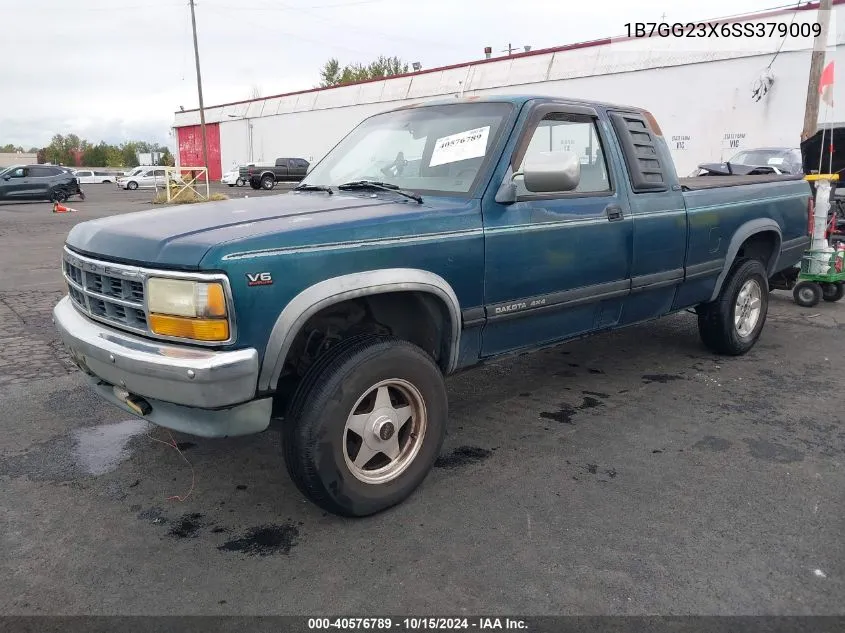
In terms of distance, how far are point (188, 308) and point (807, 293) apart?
23.3 feet

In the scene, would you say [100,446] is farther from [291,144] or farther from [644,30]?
[291,144]

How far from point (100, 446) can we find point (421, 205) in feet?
7.34

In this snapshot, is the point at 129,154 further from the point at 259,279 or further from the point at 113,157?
the point at 259,279

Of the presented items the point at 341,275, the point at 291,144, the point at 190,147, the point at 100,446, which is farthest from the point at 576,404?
the point at 190,147

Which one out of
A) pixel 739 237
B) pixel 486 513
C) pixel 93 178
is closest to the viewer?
pixel 486 513

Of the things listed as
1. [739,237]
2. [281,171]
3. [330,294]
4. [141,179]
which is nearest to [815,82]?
[739,237]

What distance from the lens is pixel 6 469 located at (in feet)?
11.3

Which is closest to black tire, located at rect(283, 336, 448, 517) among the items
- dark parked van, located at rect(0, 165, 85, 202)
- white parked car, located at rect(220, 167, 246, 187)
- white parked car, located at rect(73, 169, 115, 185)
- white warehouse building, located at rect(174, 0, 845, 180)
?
white warehouse building, located at rect(174, 0, 845, 180)

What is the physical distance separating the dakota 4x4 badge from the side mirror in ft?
4.67

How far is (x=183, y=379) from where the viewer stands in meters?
2.49

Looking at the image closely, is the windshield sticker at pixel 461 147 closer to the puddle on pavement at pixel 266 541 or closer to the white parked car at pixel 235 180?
the puddle on pavement at pixel 266 541

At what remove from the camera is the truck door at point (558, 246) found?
3.41m

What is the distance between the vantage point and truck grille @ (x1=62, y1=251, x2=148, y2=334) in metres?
2.71

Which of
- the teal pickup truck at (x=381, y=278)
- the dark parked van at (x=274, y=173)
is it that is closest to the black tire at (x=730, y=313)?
the teal pickup truck at (x=381, y=278)
